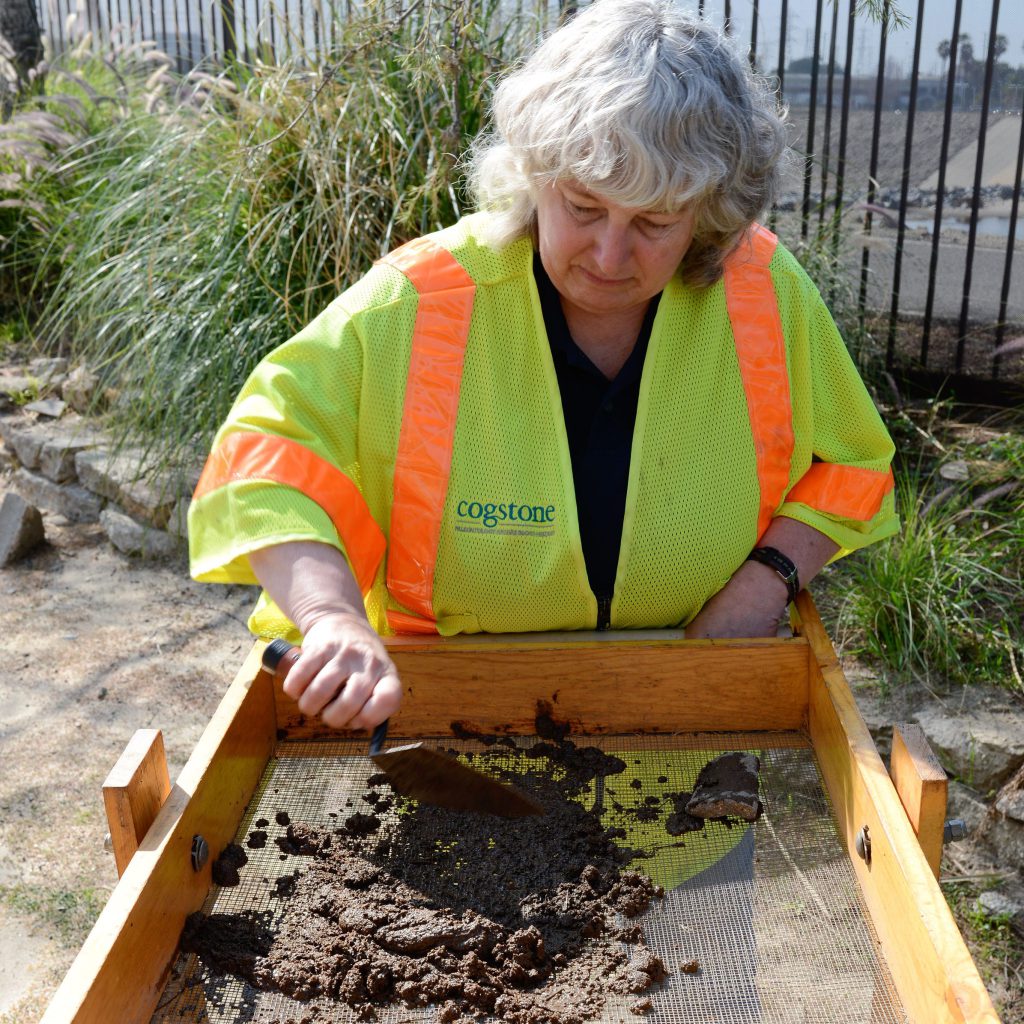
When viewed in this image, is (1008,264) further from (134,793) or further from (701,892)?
(134,793)

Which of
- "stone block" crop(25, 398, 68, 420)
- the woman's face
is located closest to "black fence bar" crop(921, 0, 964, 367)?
the woman's face

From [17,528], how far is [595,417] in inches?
138

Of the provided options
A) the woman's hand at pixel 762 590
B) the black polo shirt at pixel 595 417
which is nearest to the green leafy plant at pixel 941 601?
the woman's hand at pixel 762 590

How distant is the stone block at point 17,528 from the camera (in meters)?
4.73

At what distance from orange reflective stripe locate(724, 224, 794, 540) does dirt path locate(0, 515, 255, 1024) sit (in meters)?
1.95

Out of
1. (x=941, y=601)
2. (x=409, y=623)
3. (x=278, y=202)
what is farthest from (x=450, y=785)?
(x=278, y=202)

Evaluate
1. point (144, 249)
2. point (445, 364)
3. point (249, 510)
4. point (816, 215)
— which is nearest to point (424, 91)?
point (144, 249)

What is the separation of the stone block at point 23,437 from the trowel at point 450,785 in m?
4.18

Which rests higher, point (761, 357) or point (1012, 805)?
point (761, 357)

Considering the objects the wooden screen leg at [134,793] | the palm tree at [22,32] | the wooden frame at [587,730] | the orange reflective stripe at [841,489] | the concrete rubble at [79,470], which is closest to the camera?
the wooden frame at [587,730]

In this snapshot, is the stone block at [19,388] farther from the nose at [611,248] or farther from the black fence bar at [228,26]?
the nose at [611,248]

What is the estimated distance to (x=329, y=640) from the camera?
4.93 ft

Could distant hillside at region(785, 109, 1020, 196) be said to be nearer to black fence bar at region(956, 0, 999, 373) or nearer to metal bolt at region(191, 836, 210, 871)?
black fence bar at region(956, 0, 999, 373)

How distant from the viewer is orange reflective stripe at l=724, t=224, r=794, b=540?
6.54 ft
